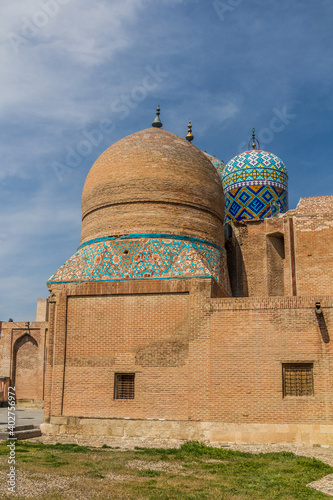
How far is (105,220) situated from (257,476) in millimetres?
7943

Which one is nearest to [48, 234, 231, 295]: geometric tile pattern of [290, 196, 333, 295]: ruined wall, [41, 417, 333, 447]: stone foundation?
[290, 196, 333, 295]: ruined wall

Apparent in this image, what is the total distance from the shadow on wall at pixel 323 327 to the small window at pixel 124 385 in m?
4.06

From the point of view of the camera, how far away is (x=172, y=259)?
12688 millimetres

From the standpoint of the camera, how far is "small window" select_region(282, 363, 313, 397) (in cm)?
1099

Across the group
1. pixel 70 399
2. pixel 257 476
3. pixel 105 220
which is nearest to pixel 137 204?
pixel 105 220

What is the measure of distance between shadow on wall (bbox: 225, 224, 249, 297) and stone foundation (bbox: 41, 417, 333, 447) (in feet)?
16.5

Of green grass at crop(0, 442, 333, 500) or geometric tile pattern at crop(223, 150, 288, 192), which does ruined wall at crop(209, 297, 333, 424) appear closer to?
green grass at crop(0, 442, 333, 500)

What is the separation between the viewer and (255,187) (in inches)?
756

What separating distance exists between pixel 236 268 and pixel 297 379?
16.6ft

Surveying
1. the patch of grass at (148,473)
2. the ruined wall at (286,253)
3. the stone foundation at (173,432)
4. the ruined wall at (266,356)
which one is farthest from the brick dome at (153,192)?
the patch of grass at (148,473)

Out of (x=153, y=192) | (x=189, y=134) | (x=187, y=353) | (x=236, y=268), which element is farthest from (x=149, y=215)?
(x=189, y=134)

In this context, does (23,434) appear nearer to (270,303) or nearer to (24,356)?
(270,303)

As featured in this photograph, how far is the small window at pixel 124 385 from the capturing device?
38.7 ft

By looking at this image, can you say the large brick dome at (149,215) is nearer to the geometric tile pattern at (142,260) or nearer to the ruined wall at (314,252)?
the geometric tile pattern at (142,260)
